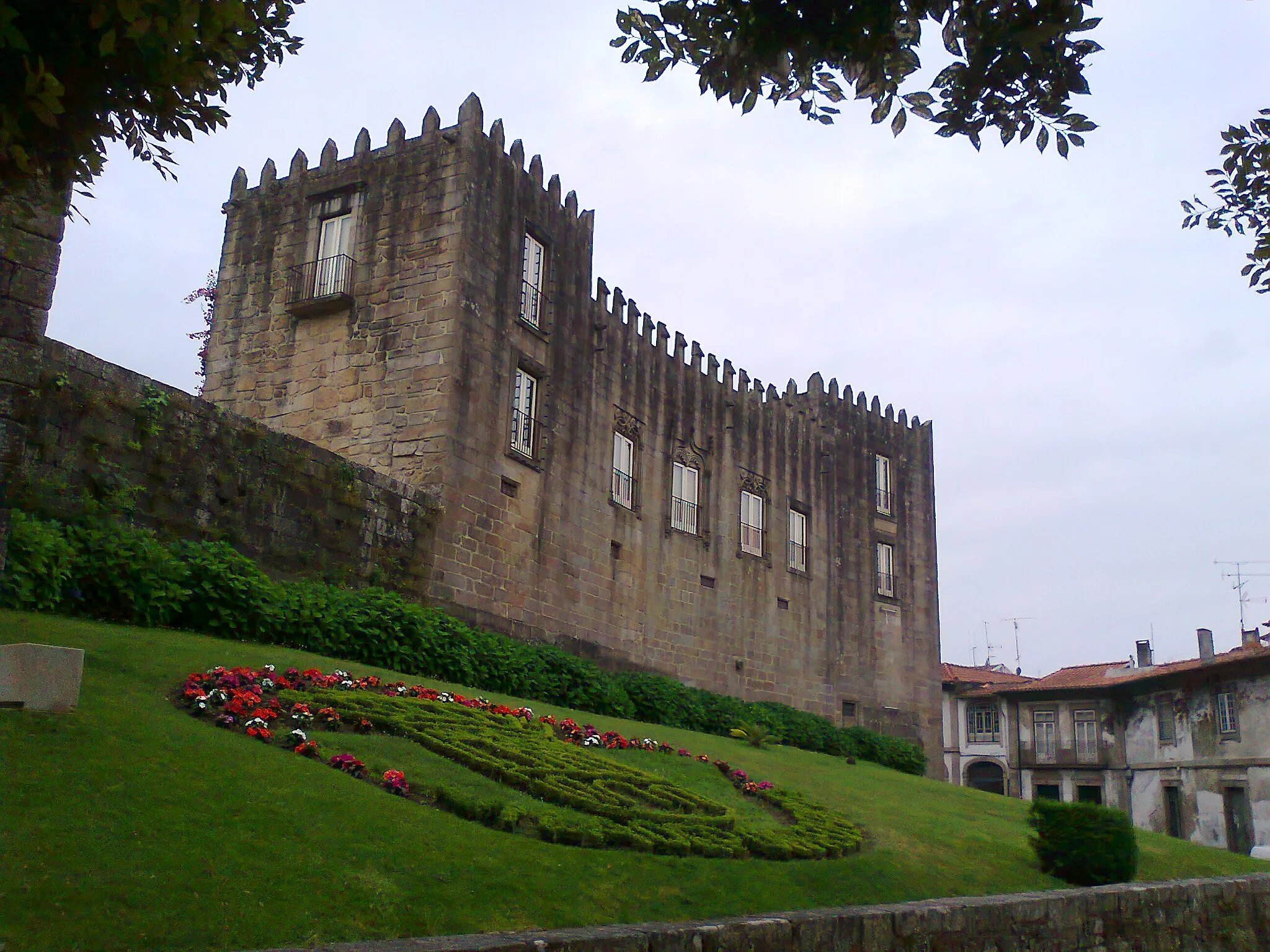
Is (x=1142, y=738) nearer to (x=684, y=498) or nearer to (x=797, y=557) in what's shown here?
(x=797, y=557)

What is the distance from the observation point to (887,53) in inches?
244

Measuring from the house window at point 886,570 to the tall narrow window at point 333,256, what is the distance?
18361 millimetres

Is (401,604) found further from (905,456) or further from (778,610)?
(905,456)

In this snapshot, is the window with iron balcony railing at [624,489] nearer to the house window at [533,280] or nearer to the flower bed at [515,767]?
the house window at [533,280]

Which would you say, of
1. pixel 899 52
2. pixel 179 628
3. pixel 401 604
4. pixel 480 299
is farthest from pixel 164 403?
pixel 899 52

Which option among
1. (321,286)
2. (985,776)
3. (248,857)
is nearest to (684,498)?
(321,286)

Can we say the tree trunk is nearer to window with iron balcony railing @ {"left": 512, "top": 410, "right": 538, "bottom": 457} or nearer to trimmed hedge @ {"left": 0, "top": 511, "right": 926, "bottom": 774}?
trimmed hedge @ {"left": 0, "top": 511, "right": 926, "bottom": 774}

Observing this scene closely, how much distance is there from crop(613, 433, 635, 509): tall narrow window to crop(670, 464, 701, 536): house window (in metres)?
1.59

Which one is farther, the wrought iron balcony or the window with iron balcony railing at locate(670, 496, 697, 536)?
the window with iron balcony railing at locate(670, 496, 697, 536)

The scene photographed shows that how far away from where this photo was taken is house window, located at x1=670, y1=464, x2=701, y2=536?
1014 inches

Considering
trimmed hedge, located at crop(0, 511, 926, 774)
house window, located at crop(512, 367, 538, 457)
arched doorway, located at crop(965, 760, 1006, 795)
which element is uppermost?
house window, located at crop(512, 367, 538, 457)

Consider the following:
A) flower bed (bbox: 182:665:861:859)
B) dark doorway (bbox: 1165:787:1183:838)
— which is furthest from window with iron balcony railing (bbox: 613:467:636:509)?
dark doorway (bbox: 1165:787:1183:838)

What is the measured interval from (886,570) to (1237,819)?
12.6 m

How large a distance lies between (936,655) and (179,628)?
2583 centimetres
